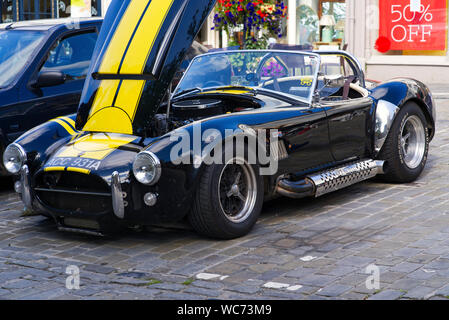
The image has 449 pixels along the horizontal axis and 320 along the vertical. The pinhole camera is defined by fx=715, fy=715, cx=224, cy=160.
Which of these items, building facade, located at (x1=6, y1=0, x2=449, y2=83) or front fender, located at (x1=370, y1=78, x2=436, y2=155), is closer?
front fender, located at (x1=370, y1=78, x2=436, y2=155)

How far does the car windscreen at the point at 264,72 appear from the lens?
6344 mm

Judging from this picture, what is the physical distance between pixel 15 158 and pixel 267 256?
2.24 metres

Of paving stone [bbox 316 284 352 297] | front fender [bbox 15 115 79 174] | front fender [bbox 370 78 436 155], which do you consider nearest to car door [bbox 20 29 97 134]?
front fender [bbox 15 115 79 174]

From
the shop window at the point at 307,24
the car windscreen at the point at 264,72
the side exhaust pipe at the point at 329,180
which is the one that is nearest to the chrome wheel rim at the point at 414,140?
the side exhaust pipe at the point at 329,180

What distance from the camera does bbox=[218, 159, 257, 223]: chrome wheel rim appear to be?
212 inches

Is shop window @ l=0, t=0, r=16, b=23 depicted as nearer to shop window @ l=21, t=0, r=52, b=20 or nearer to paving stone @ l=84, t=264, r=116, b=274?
shop window @ l=21, t=0, r=52, b=20

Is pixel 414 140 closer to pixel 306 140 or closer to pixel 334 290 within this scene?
pixel 306 140

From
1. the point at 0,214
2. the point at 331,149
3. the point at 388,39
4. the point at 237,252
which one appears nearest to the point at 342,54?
the point at 331,149

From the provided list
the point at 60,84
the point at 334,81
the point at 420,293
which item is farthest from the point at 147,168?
the point at 60,84

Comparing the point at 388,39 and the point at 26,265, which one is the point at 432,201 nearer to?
the point at 26,265

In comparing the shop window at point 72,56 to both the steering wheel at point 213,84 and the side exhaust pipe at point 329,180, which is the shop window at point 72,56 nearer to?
the steering wheel at point 213,84

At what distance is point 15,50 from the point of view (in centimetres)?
796

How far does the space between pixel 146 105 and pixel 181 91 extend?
1.04 metres
